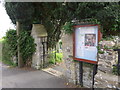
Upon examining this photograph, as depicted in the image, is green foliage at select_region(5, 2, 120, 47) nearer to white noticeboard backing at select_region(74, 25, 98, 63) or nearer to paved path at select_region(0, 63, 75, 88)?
white noticeboard backing at select_region(74, 25, 98, 63)

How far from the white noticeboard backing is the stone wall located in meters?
0.31

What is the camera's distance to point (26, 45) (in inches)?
250

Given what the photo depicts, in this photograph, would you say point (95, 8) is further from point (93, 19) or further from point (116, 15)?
point (116, 15)

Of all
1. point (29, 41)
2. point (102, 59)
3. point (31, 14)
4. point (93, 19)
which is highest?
point (31, 14)

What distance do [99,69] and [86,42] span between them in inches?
40.1

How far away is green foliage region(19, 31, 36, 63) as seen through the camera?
20.4ft

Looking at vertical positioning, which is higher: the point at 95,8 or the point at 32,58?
the point at 95,8

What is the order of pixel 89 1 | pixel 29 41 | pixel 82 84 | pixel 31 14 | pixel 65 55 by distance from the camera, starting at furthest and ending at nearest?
pixel 29 41 < pixel 31 14 < pixel 65 55 < pixel 82 84 < pixel 89 1

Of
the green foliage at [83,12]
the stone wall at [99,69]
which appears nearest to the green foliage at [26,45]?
the green foliage at [83,12]

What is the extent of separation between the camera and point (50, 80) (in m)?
4.86

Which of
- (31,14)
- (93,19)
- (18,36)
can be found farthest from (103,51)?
(18,36)

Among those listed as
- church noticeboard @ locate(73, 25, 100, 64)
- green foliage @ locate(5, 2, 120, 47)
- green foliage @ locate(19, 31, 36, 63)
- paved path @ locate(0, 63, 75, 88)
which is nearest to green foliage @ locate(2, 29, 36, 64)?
green foliage @ locate(19, 31, 36, 63)

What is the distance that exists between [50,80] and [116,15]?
11.8 feet

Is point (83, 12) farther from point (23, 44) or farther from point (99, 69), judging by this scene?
point (23, 44)
